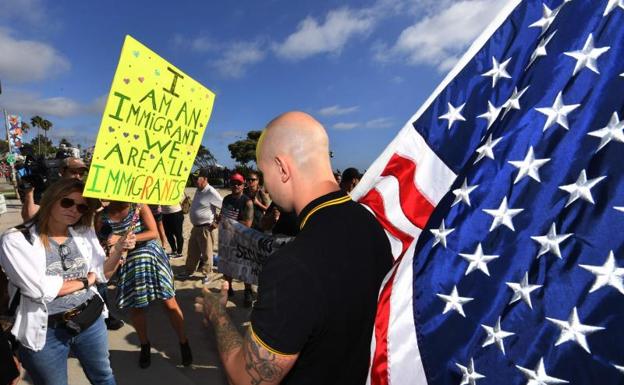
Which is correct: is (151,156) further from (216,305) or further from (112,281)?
(112,281)

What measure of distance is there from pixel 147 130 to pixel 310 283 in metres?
2.05

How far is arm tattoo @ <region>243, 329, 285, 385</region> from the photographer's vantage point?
115cm

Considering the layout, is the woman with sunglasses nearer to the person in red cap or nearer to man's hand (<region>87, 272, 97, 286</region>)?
man's hand (<region>87, 272, 97, 286</region>)

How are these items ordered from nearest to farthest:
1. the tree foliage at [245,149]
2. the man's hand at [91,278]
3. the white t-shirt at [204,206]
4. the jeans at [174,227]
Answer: the man's hand at [91,278], the white t-shirt at [204,206], the jeans at [174,227], the tree foliage at [245,149]

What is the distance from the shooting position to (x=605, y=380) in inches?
41.4

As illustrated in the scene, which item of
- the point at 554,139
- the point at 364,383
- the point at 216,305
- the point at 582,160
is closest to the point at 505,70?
the point at 554,139

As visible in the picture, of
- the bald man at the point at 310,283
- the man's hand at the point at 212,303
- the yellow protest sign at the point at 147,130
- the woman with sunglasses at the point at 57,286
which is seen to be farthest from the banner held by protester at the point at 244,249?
the bald man at the point at 310,283

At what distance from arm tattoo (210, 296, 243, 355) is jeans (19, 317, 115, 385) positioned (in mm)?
1407

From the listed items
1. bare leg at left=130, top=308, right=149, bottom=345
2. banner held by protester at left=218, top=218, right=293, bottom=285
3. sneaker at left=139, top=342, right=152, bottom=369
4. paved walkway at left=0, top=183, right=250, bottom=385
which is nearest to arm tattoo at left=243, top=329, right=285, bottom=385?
paved walkway at left=0, top=183, right=250, bottom=385

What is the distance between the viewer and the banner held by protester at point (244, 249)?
369 centimetres

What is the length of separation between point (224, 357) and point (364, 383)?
1.96 feet

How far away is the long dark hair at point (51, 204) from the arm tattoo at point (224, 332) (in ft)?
4.81

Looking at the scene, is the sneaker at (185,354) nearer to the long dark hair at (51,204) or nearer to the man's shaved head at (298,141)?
the long dark hair at (51,204)

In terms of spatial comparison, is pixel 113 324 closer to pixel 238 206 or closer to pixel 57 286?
pixel 238 206
